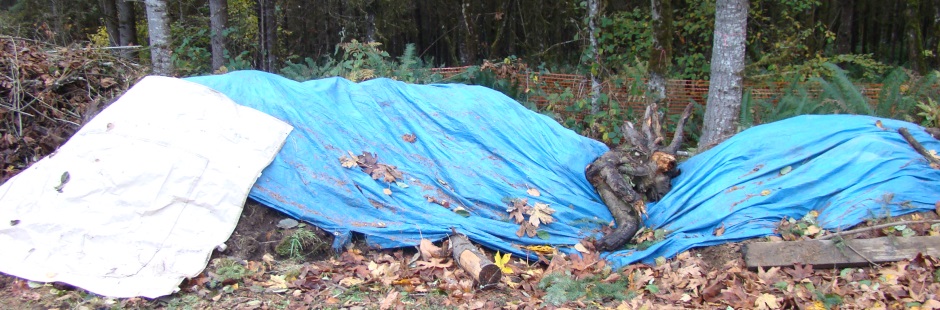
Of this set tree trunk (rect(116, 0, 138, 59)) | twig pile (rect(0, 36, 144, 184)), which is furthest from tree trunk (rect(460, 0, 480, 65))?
twig pile (rect(0, 36, 144, 184))

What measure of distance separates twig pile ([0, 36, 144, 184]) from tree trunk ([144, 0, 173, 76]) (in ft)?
4.08

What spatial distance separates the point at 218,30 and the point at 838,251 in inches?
388

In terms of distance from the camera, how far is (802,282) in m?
4.22

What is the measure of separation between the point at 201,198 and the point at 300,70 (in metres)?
5.61

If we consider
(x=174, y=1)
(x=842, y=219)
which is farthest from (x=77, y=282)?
(x=174, y=1)

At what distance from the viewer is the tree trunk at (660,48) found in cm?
867

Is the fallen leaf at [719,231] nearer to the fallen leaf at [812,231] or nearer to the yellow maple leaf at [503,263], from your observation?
the fallen leaf at [812,231]

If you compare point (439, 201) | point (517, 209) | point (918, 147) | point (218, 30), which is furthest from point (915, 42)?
point (218, 30)

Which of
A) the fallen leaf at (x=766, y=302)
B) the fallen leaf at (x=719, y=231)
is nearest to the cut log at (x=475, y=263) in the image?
the fallen leaf at (x=766, y=302)

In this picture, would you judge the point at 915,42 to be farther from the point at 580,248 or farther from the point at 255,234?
the point at 255,234

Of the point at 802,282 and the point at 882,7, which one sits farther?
the point at 882,7

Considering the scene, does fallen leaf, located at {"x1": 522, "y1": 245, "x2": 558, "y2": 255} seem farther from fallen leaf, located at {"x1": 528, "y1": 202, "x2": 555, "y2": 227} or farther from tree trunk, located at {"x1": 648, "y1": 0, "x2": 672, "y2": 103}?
tree trunk, located at {"x1": 648, "y1": 0, "x2": 672, "y2": 103}

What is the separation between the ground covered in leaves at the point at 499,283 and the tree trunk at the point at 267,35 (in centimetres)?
676

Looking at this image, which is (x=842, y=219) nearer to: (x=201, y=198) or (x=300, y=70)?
(x=201, y=198)
